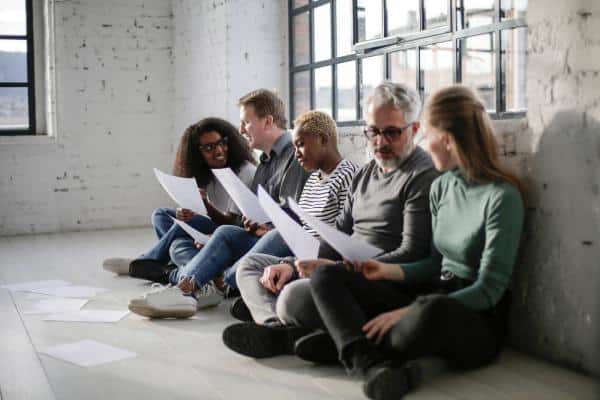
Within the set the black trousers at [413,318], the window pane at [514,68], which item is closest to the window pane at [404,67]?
the window pane at [514,68]

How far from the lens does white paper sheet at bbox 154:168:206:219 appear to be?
392cm

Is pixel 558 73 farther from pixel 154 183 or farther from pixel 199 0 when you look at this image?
pixel 154 183

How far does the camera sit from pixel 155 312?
3.42 m

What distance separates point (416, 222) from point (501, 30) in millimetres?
1217

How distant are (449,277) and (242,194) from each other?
1225 mm

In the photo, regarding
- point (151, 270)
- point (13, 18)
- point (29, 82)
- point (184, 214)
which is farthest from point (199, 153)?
point (13, 18)

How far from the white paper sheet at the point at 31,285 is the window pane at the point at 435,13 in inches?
97.2

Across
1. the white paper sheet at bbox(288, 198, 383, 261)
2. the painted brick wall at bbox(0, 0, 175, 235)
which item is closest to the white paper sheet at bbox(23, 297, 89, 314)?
the white paper sheet at bbox(288, 198, 383, 261)

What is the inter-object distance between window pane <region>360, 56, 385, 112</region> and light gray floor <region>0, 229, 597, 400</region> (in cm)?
176

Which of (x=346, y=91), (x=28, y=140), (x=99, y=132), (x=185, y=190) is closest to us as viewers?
(x=185, y=190)

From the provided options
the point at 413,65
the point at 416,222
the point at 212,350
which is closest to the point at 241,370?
the point at 212,350

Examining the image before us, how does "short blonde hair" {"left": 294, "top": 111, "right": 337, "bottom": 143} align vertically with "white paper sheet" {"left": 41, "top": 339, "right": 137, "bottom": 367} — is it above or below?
above

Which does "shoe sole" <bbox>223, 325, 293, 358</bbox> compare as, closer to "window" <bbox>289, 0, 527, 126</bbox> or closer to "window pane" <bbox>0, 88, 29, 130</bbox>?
"window" <bbox>289, 0, 527, 126</bbox>

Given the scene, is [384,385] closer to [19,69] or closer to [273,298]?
[273,298]
